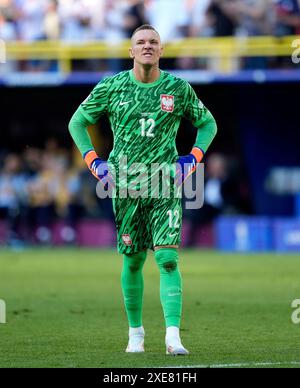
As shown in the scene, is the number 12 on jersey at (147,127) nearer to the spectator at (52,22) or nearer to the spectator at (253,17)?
the spectator at (253,17)

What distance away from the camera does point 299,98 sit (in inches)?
997

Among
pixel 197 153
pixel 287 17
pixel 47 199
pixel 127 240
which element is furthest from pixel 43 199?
pixel 127 240

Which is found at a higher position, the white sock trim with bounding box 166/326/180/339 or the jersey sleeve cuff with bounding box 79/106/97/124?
the jersey sleeve cuff with bounding box 79/106/97/124

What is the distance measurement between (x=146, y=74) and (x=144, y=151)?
0.59m

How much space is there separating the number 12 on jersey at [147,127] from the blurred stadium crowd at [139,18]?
1447 centimetres

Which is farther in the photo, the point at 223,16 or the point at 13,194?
the point at 13,194

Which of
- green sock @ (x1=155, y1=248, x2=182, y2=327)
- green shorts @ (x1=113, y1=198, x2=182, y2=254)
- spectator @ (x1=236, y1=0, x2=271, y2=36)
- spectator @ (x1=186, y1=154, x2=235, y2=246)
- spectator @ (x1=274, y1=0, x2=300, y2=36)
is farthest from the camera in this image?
spectator @ (x1=186, y1=154, x2=235, y2=246)

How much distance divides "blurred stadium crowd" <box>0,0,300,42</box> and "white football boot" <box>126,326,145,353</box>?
14820 mm

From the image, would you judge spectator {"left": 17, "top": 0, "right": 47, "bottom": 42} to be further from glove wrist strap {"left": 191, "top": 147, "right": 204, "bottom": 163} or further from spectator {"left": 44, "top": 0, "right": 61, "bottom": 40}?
glove wrist strap {"left": 191, "top": 147, "right": 204, "bottom": 163}

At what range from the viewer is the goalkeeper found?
8.52 metres

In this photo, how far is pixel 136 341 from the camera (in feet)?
28.6

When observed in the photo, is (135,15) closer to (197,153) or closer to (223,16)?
(223,16)

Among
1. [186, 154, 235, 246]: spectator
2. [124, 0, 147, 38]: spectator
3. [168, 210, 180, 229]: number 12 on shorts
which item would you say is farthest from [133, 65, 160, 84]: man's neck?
[186, 154, 235, 246]: spectator
